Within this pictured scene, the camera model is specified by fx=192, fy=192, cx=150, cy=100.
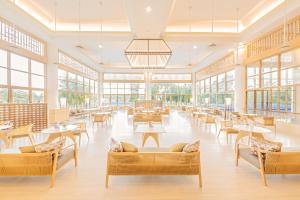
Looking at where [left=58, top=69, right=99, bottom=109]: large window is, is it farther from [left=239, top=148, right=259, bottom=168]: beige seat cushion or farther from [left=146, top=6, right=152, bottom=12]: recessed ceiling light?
[left=239, top=148, right=259, bottom=168]: beige seat cushion

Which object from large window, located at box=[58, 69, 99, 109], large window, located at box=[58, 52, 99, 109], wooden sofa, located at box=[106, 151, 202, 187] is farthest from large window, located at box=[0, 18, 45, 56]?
wooden sofa, located at box=[106, 151, 202, 187]

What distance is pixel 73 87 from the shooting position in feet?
48.1

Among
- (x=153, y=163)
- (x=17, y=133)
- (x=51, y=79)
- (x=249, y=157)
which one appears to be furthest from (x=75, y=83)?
(x=249, y=157)

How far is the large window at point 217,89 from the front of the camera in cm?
1396

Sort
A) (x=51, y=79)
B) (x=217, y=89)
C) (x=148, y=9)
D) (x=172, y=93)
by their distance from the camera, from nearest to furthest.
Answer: (x=148, y=9) → (x=51, y=79) → (x=217, y=89) → (x=172, y=93)

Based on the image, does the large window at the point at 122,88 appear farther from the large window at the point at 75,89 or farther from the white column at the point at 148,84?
the large window at the point at 75,89

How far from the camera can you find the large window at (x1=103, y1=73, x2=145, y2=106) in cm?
2267

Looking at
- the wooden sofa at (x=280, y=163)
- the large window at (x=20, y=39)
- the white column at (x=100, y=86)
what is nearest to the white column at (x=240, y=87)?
the wooden sofa at (x=280, y=163)

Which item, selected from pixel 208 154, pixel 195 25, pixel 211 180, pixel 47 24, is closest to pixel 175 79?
pixel 195 25

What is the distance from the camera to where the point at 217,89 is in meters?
16.4

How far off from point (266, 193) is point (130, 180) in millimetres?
2473

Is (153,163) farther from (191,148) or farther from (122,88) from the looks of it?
(122,88)

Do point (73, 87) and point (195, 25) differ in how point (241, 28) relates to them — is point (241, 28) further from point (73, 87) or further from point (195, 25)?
point (73, 87)

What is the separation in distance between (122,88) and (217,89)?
11.3 metres
